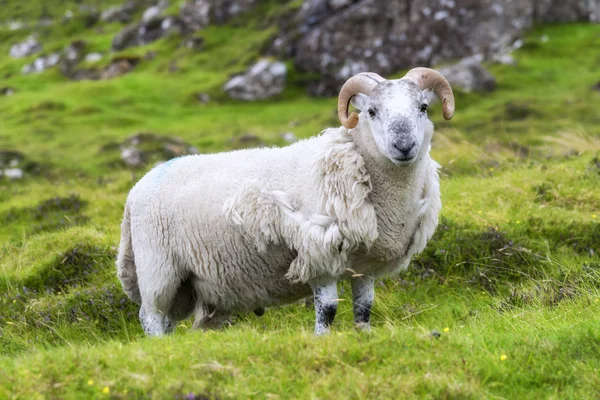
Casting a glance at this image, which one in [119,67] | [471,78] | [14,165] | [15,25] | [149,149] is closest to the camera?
[14,165]

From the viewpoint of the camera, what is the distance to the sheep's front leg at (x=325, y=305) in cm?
581

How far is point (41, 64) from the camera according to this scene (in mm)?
62188

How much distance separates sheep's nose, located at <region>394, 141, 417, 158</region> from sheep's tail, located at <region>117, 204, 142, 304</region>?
2.97m

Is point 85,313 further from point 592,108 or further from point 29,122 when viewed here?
point 29,122

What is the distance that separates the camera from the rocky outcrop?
36562 mm

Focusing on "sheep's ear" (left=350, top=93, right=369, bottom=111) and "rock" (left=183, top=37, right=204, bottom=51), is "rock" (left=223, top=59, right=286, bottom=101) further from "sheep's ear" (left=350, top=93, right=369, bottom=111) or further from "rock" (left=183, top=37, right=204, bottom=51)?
"sheep's ear" (left=350, top=93, right=369, bottom=111)

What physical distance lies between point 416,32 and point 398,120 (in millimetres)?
33637

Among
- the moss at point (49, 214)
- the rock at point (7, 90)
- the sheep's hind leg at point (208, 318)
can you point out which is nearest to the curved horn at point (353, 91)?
the sheep's hind leg at point (208, 318)

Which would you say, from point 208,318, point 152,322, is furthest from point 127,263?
point 208,318

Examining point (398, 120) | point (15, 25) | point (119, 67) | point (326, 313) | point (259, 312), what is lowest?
point (15, 25)

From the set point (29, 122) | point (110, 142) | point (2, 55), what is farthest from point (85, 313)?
point (2, 55)

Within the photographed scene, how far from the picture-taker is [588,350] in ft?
15.5

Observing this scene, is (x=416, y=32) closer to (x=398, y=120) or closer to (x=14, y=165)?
(x=14, y=165)

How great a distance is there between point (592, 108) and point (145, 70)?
30.9 m
